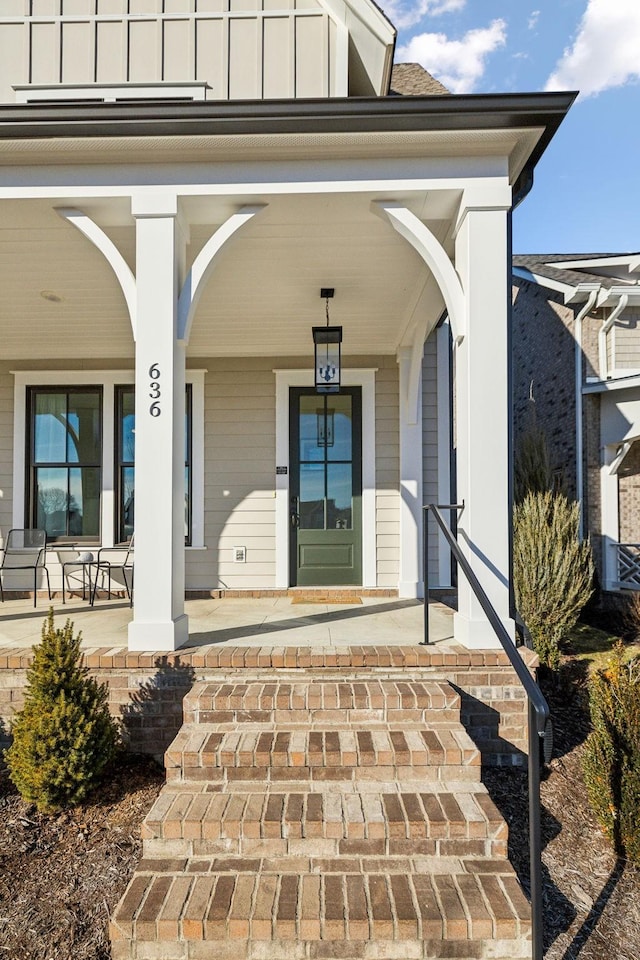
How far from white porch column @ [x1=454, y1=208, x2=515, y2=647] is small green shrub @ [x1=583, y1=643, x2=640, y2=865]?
2.00ft

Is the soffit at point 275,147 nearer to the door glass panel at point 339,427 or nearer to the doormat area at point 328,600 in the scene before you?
the door glass panel at point 339,427

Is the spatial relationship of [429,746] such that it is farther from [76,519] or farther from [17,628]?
[76,519]

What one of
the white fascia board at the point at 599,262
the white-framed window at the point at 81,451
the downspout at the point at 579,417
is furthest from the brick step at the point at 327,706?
the white fascia board at the point at 599,262

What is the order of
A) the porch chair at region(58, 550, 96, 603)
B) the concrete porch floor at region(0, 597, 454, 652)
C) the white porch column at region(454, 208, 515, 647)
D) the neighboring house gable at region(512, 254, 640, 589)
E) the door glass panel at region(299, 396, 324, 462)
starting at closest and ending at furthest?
1. the white porch column at region(454, 208, 515, 647)
2. the concrete porch floor at region(0, 597, 454, 652)
3. the porch chair at region(58, 550, 96, 603)
4. the door glass panel at region(299, 396, 324, 462)
5. the neighboring house gable at region(512, 254, 640, 589)

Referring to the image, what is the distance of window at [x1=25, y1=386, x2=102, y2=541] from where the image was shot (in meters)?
6.05

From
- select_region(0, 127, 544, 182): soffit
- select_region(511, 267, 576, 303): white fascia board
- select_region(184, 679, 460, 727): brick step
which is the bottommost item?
select_region(184, 679, 460, 727): brick step

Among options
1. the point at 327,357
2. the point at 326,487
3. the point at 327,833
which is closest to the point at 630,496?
the point at 326,487

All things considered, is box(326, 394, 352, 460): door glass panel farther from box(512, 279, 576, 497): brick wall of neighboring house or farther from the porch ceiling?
box(512, 279, 576, 497): brick wall of neighboring house

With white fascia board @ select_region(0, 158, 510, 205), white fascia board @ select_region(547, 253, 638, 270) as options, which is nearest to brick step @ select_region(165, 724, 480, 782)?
white fascia board @ select_region(0, 158, 510, 205)

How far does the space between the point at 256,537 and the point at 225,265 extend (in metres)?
2.76

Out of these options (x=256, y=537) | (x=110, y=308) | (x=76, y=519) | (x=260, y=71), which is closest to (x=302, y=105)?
(x=260, y=71)

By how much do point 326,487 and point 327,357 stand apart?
69.5 inches

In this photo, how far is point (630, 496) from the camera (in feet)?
25.6

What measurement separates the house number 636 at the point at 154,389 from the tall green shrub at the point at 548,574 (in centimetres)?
323
